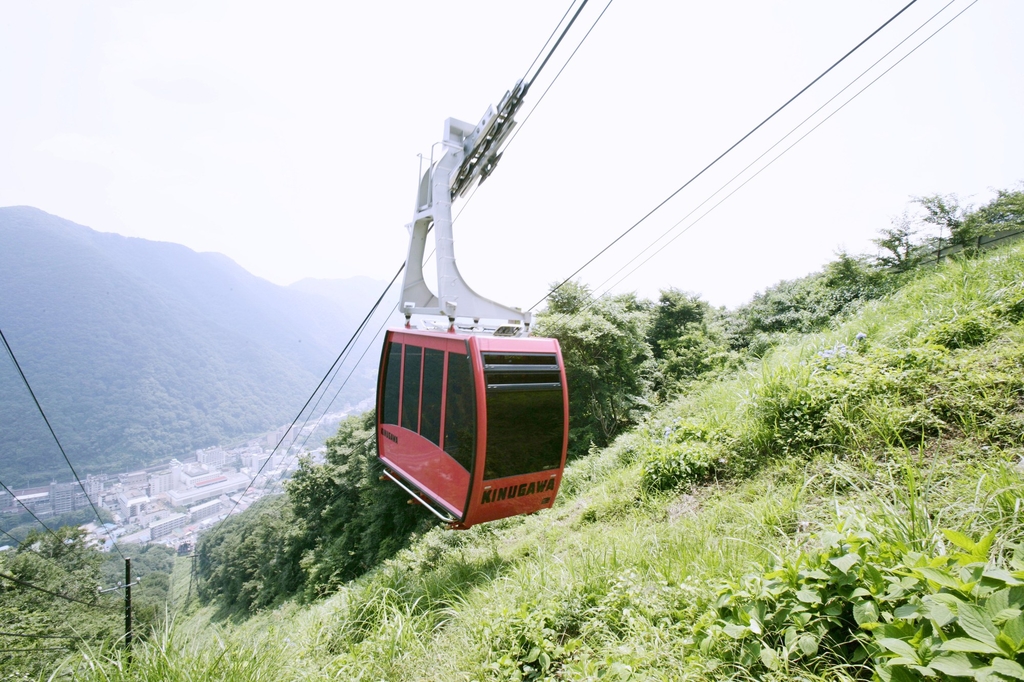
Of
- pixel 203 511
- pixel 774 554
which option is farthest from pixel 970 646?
pixel 203 511

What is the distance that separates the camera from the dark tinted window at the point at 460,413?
3.79m

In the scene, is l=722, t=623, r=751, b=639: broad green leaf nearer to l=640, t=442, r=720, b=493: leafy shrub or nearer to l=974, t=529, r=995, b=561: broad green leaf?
l=974, t=529, r=995, b=561: broad green leaf

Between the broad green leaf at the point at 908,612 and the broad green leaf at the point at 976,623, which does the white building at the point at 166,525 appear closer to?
the broad green leaf at the point at 908,612

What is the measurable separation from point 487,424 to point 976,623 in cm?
303

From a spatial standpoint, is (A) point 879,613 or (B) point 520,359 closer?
(A) point 879,613

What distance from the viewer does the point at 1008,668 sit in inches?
36.1

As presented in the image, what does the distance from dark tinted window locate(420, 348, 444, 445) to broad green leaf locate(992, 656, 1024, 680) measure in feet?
12.4

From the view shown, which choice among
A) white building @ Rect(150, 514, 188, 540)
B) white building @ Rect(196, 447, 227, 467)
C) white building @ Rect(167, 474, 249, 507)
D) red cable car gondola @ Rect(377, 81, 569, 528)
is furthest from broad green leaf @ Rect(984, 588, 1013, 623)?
white building @ Rect(196, 447, 227, 467)

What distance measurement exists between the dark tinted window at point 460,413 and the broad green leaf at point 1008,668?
10.2 feet

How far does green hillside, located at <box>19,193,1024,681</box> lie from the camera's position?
1422mm

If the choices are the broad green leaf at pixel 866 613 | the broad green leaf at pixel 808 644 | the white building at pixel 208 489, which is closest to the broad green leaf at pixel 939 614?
the broad green leaf at pixel 866 613

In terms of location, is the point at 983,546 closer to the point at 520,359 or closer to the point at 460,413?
the point at 520,359

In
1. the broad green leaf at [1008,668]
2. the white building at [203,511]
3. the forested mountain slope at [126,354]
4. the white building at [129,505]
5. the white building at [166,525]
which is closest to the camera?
the broad green leaf at [1008,668]

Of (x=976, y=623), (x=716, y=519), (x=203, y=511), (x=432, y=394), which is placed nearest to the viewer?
(x=976, y=623)
